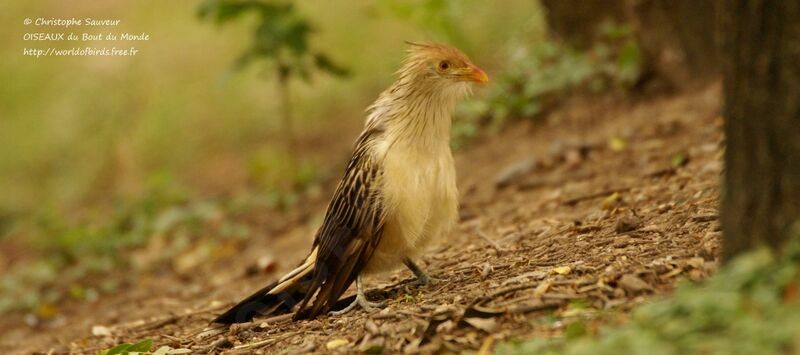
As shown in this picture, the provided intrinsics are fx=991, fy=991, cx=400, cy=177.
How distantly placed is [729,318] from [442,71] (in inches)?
106

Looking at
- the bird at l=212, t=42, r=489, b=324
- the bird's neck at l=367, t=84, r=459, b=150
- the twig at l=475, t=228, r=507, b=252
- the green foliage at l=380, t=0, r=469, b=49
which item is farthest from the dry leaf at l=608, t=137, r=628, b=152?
the bird's neck at l=367, t=84, r=459, b=150

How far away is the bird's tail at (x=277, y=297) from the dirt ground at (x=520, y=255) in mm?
164

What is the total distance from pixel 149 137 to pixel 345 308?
28.3ft

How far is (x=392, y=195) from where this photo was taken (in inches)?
198

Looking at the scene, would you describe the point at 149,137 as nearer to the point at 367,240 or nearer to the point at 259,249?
the point at 259,249

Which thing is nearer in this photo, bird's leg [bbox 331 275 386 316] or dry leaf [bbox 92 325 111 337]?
bird's leg [bbox 331 275 386 316]

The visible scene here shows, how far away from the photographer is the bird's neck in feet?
17.0

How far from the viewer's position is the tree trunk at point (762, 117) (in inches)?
127

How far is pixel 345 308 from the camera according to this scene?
5230 mm

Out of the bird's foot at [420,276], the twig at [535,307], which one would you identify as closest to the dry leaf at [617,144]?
the bird's foot at [420,276]

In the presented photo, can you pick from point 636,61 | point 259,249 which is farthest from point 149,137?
point 636,61

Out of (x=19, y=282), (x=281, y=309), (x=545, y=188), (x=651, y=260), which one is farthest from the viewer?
(x=19, y=282)

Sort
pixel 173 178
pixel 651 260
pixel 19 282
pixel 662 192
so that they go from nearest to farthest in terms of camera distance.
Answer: pixel 651 260, pixel 662 192, pixel 19 282, pixel 173 178

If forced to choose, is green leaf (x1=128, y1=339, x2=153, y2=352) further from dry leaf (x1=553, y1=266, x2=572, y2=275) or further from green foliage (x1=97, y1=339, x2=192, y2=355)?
dry leaf (x1=553, y1=266, x2=572, y2=275)
